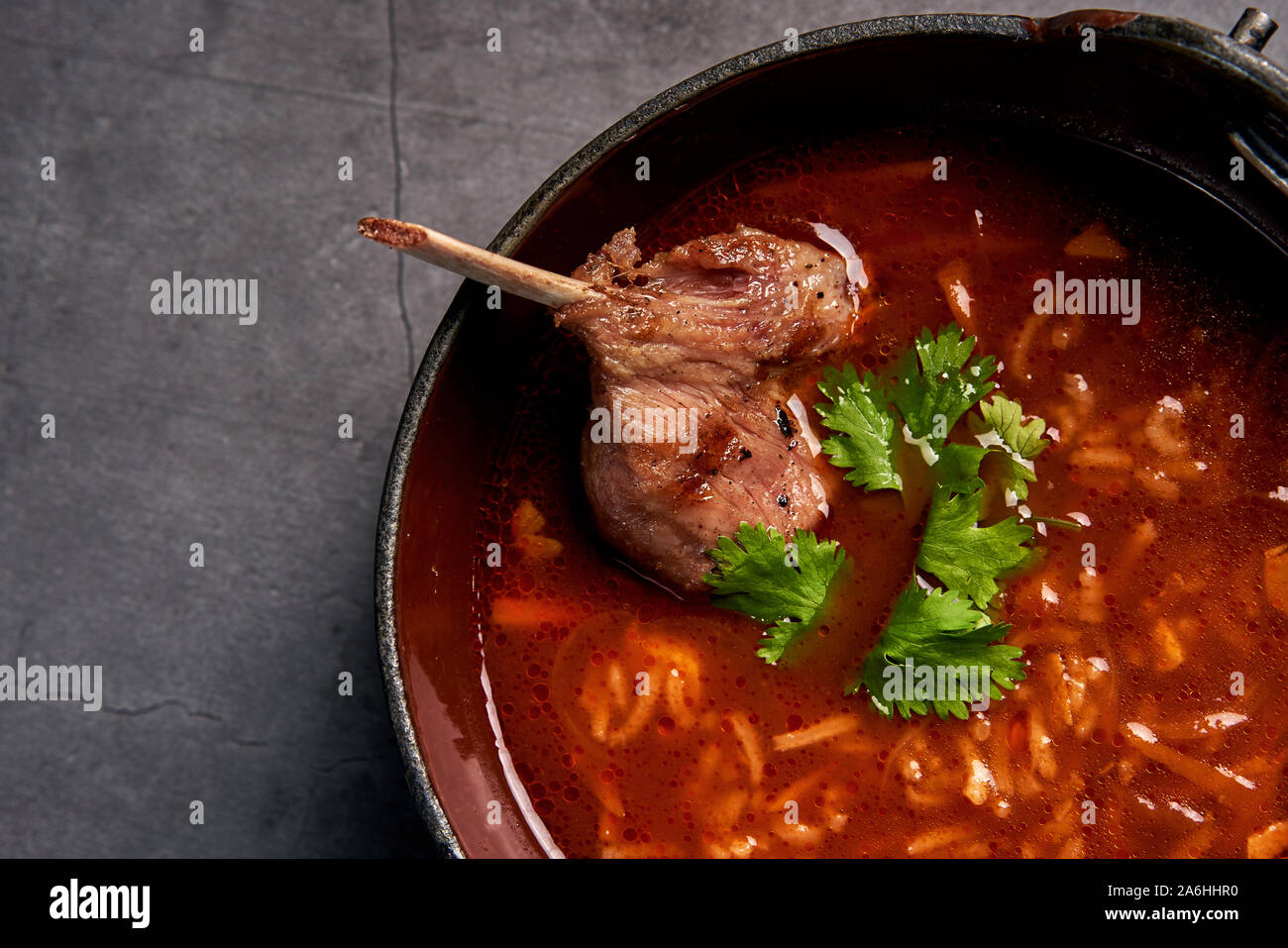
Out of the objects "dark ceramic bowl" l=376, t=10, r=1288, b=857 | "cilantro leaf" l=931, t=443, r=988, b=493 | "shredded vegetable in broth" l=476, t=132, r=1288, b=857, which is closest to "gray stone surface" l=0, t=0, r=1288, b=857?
"dark ceramic bowl" l=376, t=10, r=1288, b=857

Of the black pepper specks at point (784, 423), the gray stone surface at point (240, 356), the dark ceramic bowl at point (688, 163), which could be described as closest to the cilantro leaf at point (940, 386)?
the black pepper specks at point (784, 423)

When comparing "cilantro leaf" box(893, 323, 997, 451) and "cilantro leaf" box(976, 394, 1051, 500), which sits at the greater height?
"cilantro leaf" box(893, 323, 997, 451)

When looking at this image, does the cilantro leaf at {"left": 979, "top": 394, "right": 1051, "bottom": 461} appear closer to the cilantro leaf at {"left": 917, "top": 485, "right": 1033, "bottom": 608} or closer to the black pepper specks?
the cilantro leaf at {"left": 917, "top": 485, "right": 1033, "bottom": 608}

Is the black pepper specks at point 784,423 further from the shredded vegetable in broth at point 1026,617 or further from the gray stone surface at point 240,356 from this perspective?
the gray stone surface at point 240,356

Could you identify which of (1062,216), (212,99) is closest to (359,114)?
(212,99)
